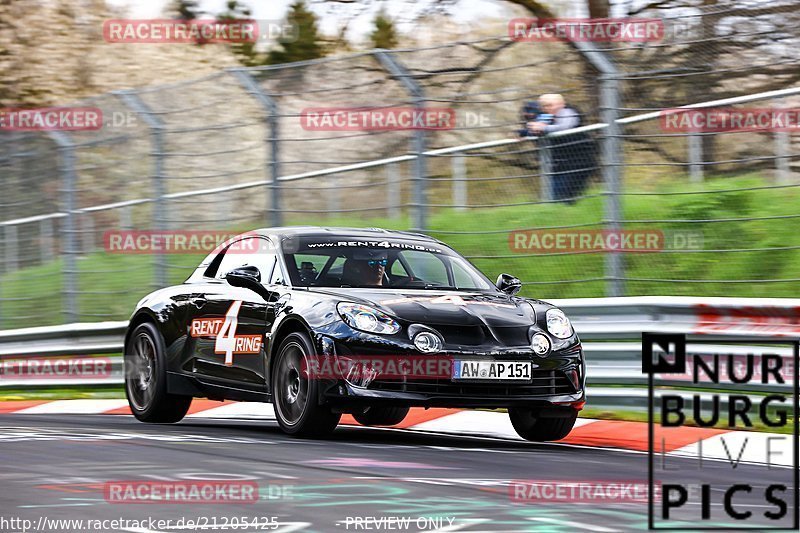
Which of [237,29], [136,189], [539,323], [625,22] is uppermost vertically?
[237,29]

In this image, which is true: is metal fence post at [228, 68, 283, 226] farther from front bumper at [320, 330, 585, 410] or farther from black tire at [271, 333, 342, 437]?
front bumper at [320, 330, 585, 410]

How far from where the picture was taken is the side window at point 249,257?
34.2 feet

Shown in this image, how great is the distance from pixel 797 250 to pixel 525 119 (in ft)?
8.08

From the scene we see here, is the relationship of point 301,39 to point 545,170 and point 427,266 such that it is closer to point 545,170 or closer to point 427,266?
point 545,170


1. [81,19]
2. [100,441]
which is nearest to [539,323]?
[100,441]

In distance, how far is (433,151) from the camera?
1269 centimetres

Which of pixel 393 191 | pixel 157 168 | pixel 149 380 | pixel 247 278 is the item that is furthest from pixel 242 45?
pixel 247 278


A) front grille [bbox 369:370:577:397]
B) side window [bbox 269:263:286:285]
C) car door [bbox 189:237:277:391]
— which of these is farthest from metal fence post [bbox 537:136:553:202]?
front grille [bbox 369:370:577:397]

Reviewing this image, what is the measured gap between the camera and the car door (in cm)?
1002

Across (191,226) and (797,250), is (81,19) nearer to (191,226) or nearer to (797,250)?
(191,226)

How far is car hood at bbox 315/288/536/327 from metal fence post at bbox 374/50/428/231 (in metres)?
2.87

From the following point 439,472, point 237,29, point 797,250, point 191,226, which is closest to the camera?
point 439,472

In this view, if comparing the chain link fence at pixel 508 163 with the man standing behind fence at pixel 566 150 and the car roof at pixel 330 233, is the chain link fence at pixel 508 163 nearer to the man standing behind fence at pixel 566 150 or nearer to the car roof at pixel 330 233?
the man standing behind fence at pixel 566 150

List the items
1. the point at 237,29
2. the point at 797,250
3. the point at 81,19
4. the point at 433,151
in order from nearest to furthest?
the point at 797,250 → the point at 433,151 → the point at 237,29 → the point at 81,19
